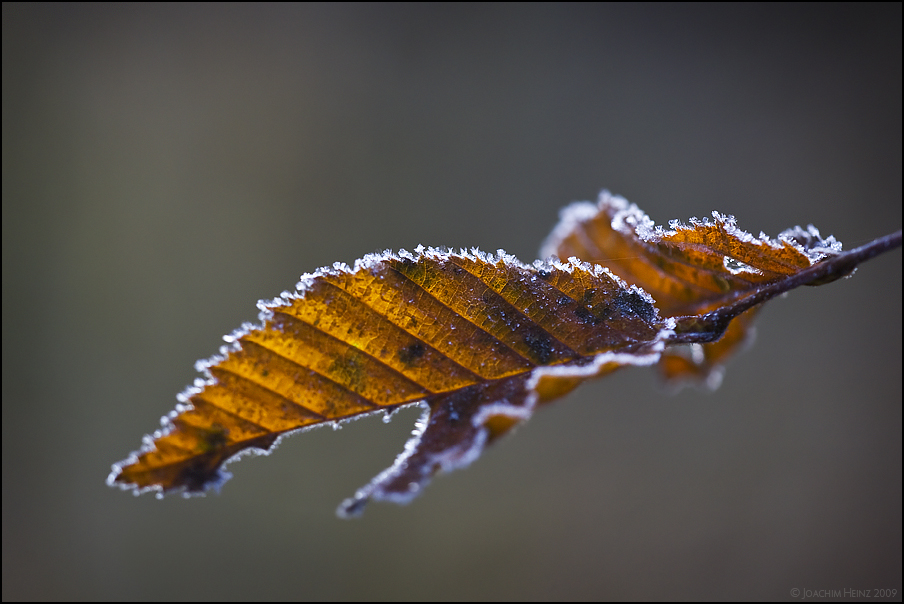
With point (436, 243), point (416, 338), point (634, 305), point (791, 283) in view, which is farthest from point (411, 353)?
point (436, 243)

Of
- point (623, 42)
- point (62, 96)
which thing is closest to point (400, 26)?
point (623, 42)

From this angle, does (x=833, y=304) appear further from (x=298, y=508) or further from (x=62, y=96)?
(x=62, y=96)

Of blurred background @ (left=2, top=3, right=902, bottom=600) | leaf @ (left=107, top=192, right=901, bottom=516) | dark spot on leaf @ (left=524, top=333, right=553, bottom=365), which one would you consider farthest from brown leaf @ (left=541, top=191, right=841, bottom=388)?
blurred background @ (left=2, top=3, right=902, bottom=600)

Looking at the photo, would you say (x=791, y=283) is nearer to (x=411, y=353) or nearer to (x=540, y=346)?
(x=540, y=346)

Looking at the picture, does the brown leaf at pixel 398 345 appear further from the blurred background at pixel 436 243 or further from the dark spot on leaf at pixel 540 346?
the blurred background at pixel 436 243

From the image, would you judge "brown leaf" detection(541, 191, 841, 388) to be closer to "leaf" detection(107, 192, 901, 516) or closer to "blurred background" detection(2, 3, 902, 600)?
"leaf" detection(107, 192, 901, 516)

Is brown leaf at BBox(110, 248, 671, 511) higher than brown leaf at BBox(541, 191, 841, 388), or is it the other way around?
brown leaf at BBox(541, 191, 841, 388)

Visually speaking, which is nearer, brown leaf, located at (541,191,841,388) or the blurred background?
brown leaf, located at (541,191,841,388)

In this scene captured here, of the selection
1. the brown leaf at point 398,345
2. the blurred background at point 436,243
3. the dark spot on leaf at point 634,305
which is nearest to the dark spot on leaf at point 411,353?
the brown leaf at point 398,345
